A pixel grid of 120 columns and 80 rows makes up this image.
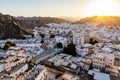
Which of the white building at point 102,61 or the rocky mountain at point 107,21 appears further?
the rocky mountain at point 107,21

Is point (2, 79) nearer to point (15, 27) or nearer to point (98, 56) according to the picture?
point (98, 56)

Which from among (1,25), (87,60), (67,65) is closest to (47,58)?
(67,65)

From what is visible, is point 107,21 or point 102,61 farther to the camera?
point 107,21

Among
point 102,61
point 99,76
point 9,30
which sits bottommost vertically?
point 99,76

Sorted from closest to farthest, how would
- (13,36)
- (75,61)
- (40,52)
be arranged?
(75,61)
(40,52)
(13,36)

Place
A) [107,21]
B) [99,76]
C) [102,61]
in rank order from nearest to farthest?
[99,76] → [102,61] → [107,21]

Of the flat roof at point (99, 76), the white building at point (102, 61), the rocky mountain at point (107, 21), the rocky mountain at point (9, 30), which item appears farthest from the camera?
the rocky mountain at point (107, 21)

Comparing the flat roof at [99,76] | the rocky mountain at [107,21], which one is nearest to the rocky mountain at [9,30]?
the flat roof at [99,76]

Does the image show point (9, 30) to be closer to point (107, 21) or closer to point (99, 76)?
point (99, 76)

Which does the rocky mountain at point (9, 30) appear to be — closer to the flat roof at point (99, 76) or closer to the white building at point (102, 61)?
the white building at point (102, 61)

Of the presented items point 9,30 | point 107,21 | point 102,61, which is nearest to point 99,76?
point 102,61

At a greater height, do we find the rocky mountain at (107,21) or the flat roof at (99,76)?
the rocky mountain at (107,21)
